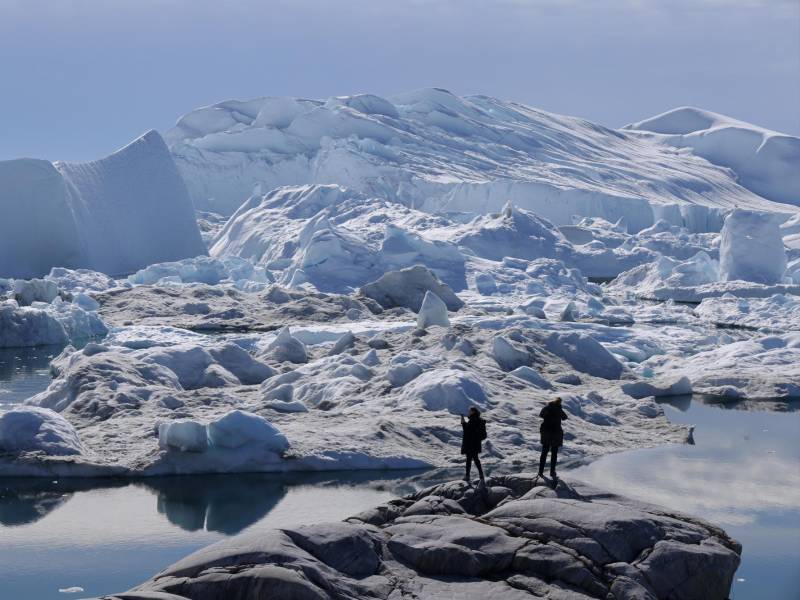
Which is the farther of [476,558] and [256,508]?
[256,508]

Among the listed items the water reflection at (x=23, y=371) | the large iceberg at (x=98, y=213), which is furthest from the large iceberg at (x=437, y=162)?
the water reflection at (x=23, y=371)

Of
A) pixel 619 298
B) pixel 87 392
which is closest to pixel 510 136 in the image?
pixel 619 298

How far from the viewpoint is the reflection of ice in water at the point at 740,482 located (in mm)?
10023

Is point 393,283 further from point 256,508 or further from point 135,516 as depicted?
point 135,516

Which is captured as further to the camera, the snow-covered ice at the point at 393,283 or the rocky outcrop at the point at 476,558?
the snow-covered ice at the point at 393,283

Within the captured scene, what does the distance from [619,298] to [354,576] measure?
30.8 metres

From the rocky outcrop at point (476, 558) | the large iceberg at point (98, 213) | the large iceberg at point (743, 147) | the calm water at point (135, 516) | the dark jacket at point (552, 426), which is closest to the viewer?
the rocky outcrop at point (476, 558)

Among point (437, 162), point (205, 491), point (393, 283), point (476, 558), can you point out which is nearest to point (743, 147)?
point (437, 162)

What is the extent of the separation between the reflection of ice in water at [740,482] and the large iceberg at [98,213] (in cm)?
2458

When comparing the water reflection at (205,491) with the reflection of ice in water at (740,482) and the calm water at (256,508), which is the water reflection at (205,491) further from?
the reflection of ice in water at (740,482)

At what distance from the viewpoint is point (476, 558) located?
7.63m

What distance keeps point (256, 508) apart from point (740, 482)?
581 centimetres

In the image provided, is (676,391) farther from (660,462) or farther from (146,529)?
(146,529)

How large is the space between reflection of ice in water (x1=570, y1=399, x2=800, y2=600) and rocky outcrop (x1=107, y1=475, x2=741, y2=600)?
1.31 meters
